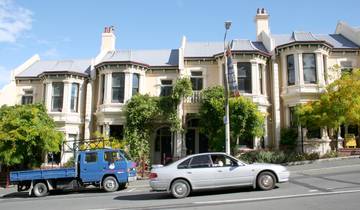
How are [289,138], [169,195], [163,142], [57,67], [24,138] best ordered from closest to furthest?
[169,195], [24,138], [289,138], [163,142], [57,67]

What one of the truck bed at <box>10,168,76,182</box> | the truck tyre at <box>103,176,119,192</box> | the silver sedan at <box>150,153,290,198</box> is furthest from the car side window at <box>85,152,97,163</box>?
the silver sedan at <box>150,153,290,198</box>

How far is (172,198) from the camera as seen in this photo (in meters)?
12.7

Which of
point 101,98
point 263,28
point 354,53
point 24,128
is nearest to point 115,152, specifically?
point 24,128

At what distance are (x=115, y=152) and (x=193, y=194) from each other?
5.31 metres

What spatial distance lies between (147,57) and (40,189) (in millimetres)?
15784

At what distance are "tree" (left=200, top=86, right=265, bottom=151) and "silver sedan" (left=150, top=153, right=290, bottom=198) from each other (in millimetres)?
9252

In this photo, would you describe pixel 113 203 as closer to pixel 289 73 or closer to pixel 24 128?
pixel 24 128

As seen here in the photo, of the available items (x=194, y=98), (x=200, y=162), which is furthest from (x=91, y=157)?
(x=194, y=98)

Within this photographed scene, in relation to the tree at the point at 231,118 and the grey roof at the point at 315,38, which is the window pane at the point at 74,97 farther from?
the grey roof at the point at 315,38

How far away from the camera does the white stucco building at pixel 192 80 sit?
2527 centimetres

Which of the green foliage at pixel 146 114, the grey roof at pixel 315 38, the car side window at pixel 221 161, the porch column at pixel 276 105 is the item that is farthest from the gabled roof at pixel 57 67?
the car side window at pixel 221 161

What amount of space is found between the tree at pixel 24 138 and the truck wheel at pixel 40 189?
6121mm

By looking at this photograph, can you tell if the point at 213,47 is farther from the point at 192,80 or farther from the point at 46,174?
the point at 46,174

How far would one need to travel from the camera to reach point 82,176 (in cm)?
1664
